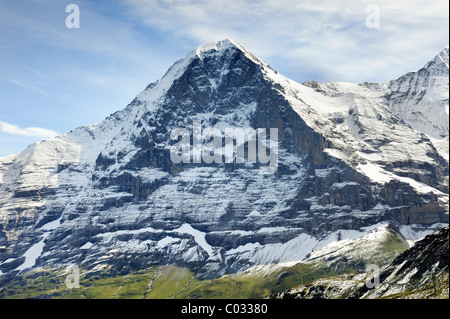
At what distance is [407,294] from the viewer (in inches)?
7530
